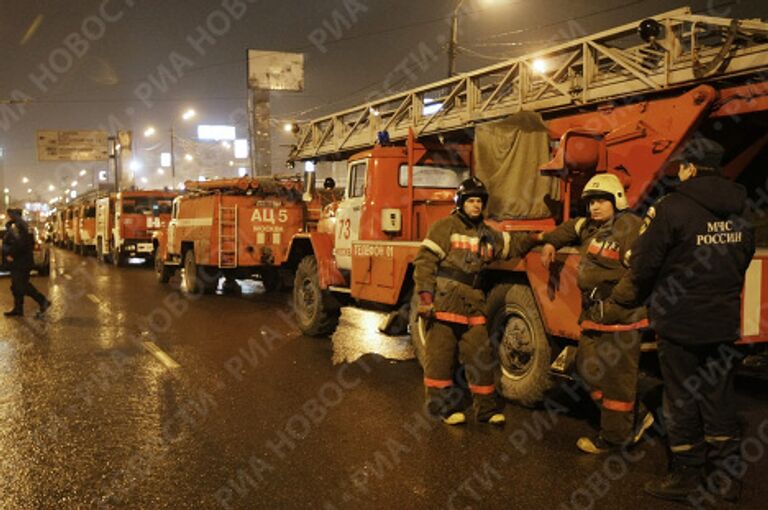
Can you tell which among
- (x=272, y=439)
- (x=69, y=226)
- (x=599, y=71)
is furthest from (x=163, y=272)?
(x=69, y=226)

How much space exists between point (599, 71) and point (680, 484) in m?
4.56

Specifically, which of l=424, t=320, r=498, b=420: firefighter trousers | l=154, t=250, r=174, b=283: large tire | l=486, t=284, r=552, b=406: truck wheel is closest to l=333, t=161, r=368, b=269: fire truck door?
l=486, t=284, r=552, b=406: truck wheel

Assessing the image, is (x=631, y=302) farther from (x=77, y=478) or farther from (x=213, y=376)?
(x=213, y=376)

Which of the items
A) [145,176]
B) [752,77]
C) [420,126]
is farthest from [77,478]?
[145,176]

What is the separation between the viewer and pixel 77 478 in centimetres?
426

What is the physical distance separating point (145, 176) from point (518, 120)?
388 feet

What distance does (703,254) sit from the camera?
12.6ft

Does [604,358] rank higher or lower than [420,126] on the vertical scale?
lower

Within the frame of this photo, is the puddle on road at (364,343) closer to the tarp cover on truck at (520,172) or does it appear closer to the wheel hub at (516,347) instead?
the wheel hub at (516,347)

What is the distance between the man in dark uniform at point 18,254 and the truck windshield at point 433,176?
23.1 feet

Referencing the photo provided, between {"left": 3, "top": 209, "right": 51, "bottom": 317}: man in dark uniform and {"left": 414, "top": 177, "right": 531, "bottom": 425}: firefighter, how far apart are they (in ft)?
28.3

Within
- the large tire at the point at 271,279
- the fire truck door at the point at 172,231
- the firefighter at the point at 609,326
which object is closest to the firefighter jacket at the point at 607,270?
the firefighter at the point at 609,326

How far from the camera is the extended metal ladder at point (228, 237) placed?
47.7ft

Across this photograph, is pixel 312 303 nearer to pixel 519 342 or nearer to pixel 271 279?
pixel 519 342
